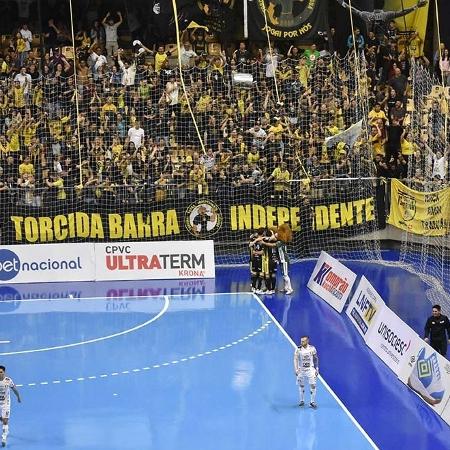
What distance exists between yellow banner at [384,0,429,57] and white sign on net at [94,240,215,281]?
13774 mm

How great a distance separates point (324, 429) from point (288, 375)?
3.31 meters

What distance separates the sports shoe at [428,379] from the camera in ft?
55.9

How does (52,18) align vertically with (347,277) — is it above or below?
above

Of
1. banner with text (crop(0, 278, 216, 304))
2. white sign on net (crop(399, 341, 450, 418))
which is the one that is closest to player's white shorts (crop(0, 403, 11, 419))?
white sign on net (crop(399, 341, 450, 418))

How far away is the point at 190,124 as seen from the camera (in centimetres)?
3375

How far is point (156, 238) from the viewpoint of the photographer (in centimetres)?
3170

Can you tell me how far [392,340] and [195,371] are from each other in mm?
4032

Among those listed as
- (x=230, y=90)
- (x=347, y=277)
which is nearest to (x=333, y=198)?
(x=230, y=90)

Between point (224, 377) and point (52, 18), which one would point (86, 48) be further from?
point (224, 377)

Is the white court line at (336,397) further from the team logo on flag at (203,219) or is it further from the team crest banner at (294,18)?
the team crest banner at (294,18)

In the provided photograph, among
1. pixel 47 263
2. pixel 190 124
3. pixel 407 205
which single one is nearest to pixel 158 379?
pixel 47 263

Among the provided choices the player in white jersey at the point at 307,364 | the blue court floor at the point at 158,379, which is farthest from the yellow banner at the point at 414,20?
the player in white jersey at the point at 307,364

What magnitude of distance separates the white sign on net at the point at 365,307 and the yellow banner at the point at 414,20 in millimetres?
17256

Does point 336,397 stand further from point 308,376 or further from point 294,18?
point 294,18
